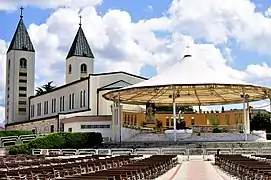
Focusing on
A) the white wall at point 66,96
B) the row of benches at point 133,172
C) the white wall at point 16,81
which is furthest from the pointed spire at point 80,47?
the row of benches at point 133,172

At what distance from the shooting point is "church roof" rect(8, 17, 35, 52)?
86938 mm

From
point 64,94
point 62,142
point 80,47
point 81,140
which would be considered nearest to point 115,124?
point 81,140

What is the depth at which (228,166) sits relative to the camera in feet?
80.6

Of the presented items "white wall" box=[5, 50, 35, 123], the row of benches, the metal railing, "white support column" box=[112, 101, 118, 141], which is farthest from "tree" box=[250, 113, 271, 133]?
the row of benches

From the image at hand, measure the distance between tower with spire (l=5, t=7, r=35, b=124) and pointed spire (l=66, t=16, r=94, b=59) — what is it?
280 inches

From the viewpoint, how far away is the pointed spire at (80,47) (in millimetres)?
84250

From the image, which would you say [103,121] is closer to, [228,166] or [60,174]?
[228,166]

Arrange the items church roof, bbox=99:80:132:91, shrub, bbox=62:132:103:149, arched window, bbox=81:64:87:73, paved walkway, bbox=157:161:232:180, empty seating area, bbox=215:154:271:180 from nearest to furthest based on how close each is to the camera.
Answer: empty seating area, bbox=215:154:271:180
paved walkway, bbox=157:161:232:180
shrub, bbox=62:132:103:149
church roof, bbox=99:80:132:91
arched window, bbox=81:64:87:73

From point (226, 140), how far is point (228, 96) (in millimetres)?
11289

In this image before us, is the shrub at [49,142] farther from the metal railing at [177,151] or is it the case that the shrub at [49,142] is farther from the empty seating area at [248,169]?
the empty seating area at [248,169]

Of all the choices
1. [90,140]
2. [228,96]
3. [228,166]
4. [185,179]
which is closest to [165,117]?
[228,96]

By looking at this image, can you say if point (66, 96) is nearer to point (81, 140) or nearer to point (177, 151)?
point (81, 140)

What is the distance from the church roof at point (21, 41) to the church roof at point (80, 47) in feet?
24.6

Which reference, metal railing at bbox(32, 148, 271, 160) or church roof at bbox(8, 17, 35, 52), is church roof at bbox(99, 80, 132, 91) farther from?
church roof at bbox(8, 17, 35, 52)
